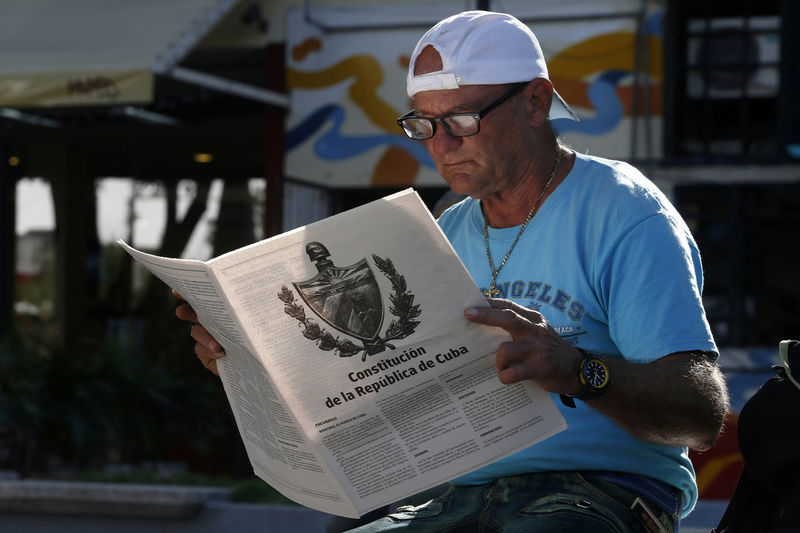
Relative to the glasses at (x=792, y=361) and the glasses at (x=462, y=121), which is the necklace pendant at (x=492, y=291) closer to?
the glasses at (x=462, y=121)

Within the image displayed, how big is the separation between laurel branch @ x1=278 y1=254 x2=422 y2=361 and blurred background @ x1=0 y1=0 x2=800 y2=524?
18.6 ft

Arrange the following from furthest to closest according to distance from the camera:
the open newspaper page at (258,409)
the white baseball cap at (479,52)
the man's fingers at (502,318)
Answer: the white baseball cap at (479,52) < the open newspaper page at (258,409) < the man's fingers at (502,318)

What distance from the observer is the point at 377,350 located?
1.85m

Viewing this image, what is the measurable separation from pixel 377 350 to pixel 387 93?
24.8 ft

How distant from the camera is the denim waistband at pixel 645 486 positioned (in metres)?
1.98

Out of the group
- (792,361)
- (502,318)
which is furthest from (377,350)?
(792,361)

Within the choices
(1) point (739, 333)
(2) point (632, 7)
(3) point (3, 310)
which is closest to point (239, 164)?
→ (3) point (3, 310)

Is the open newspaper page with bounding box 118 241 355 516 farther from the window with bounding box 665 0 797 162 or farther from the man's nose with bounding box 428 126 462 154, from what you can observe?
the window with bounding box 665 0 797 162

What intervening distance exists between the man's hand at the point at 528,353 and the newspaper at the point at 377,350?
4cm

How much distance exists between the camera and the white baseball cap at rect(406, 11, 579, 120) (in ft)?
6.91

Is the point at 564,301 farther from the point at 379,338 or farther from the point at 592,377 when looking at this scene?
the point at 379,338

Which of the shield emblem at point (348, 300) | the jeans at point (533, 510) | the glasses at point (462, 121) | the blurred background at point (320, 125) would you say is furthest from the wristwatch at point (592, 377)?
the blurred background at point (320, 125)

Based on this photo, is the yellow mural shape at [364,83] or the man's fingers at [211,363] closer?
the man's fingers at [211,363]

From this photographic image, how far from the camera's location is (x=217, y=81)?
29.3ft
